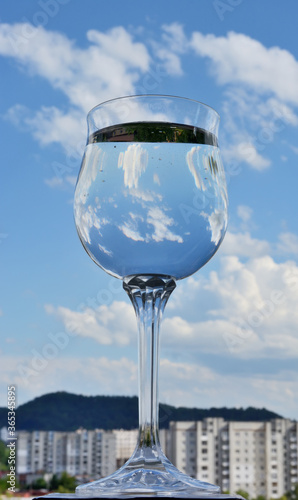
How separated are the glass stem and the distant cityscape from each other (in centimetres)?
2095

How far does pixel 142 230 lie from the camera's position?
15.1 inches

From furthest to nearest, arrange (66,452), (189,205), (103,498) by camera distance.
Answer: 1. (66,452)
2. (189,205)
3. (103,498)

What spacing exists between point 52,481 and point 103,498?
73.6ft

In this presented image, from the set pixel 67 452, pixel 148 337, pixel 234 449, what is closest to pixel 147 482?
pixel 148 337

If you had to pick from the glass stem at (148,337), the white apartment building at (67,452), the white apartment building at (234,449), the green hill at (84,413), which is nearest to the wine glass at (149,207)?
the glass stem at (148,337)

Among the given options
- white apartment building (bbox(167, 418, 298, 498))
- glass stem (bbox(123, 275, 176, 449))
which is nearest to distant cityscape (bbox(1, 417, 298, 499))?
white apartment building (bbox(167, 418, 298, 498))

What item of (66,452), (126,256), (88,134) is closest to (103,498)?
(126,256)

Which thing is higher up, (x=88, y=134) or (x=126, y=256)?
(x=88, y=134)

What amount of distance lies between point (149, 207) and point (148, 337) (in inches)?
3.3

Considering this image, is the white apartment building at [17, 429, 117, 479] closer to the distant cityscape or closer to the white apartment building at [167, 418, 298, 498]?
the distant cityscape

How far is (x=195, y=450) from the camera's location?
70.7ft

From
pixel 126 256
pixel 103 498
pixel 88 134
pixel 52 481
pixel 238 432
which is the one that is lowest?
pixel 52 481

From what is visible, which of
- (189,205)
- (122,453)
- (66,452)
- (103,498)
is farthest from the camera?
(66,452)

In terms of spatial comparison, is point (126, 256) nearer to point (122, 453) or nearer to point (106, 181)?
point (106, 181)
